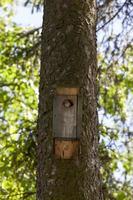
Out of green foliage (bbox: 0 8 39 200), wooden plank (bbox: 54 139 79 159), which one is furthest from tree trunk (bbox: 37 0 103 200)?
green foliage (bbox: 0 8 39 200)

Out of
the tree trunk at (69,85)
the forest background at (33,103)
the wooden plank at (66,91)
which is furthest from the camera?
the forest background at (33,103)

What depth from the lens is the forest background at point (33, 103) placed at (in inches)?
208

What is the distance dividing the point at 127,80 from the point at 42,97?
549 centimetres

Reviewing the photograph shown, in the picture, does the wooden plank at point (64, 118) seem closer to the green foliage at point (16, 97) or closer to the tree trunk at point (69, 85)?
the tree trunk at point (69, 85)

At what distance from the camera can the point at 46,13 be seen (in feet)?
10.1

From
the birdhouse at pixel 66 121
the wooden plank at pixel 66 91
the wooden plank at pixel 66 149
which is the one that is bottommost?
the wooden plank at pixel 66 149

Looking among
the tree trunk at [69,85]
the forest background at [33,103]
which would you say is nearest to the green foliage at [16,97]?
→ the forest background at [33,103]

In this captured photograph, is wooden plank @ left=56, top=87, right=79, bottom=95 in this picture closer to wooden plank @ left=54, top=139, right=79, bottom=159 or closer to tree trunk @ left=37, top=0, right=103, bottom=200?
tree trunk @ left=37, top=0, right=103, bottom=200

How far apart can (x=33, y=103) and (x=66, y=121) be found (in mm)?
5143

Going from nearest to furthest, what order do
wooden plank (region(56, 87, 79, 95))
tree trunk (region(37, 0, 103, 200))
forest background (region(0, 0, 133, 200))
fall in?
tree trunk (region(37, 0, 103, 200)) < wooden plank (region(56, 87, 79, 95)) < forest background (region(0, 0, 133, 200))

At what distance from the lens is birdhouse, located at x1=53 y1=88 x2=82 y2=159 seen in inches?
100

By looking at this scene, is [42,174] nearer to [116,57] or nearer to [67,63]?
[67,63]

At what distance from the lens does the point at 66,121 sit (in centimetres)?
262

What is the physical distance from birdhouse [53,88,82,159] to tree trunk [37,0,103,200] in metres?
0.03
